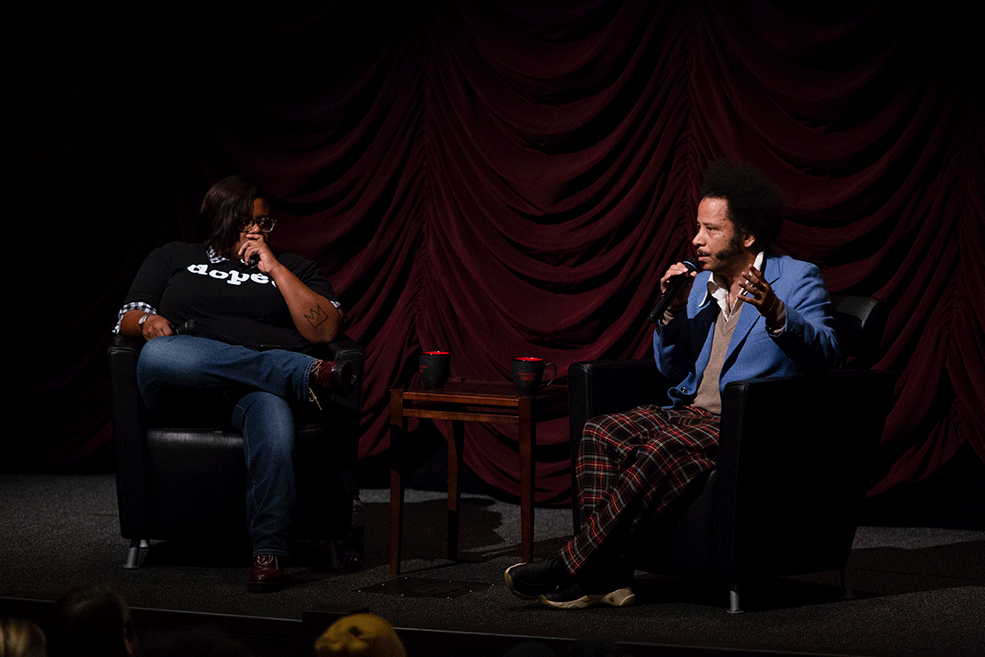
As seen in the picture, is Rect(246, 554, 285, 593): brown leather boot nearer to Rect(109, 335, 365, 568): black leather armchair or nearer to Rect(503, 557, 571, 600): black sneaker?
Rect(109, 335, 365, 568): black leather armchair

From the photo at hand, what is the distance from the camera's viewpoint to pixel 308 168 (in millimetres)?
4035

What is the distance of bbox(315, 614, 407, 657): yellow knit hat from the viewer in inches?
33.6

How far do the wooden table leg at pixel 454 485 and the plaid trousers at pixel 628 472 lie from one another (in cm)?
57

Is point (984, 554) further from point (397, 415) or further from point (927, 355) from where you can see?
point (397, 415)

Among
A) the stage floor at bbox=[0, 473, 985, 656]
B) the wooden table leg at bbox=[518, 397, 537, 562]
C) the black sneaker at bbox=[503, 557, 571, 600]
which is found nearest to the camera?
the stage floor at bbox=[0, 473, 985, 656]

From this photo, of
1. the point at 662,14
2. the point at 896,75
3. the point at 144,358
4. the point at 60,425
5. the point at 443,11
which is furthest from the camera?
the point at 60,425

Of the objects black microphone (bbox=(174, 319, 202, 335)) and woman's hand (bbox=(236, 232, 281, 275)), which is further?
woman's hand (bbox=(236, 232, 281, 275))

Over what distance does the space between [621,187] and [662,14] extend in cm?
61

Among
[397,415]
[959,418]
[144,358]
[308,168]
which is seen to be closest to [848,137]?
[959,418]

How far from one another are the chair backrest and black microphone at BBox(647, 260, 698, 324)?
0.41 meters

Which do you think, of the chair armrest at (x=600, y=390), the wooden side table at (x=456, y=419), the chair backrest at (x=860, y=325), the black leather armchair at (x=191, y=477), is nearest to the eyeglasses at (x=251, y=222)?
the black leather armchair at (x=191, y=477)

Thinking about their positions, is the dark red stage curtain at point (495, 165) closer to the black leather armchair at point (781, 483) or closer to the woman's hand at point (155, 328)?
the black leather armchair at point (781, 483)

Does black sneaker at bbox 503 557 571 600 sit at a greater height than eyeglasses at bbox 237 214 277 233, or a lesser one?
lesser

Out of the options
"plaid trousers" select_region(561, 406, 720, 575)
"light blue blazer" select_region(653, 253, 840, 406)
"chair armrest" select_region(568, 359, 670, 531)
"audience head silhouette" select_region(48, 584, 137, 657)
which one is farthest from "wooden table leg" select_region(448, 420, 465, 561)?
A: "audience head silhouette" select_region(48, 584, 137, 657)
